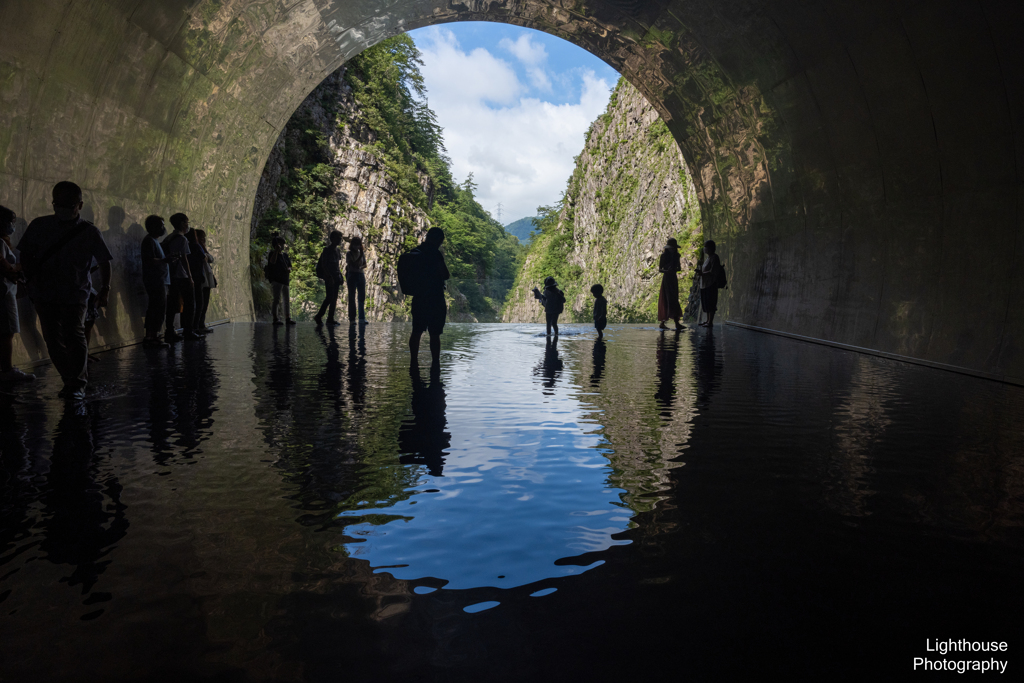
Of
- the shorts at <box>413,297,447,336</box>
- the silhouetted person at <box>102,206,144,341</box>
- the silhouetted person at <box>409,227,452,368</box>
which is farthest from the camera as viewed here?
the silhouetted person at <box>102,206,144,341</box>

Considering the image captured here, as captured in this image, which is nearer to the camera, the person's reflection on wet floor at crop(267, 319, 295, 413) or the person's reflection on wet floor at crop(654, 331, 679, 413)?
the person's reflection on wet floor at crop(267, 319, 295, 413)

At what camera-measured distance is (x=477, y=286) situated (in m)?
73.6

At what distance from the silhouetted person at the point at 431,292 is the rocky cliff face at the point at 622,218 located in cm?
2097

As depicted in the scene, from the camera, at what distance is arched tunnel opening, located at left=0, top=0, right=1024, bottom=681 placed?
196 cm

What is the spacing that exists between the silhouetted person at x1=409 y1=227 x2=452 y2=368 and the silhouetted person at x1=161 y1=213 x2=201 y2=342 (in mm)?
4773

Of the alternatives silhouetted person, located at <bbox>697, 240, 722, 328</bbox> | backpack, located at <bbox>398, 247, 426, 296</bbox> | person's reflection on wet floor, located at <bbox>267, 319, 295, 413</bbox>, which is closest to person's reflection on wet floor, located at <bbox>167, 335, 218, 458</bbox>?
person's reflection on wet floor, located at <bbox>267, 319, 295, 413</bbox>

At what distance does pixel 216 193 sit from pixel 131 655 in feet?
47.6

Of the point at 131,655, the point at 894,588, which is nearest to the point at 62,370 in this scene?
the point at 131,655

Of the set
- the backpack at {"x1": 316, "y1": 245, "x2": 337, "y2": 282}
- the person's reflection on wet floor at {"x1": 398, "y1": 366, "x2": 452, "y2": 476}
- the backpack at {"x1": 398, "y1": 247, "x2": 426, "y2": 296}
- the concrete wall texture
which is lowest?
the person's reflection on wet floor at {"x1": 398, "y1": 366, "x2": 452, "y2": 476}

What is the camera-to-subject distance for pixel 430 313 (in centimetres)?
793

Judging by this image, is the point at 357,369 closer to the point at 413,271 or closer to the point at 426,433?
the point at 413,271

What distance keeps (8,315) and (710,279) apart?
1383 cm

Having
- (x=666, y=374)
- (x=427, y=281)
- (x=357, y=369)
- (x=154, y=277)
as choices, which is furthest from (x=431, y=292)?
(x=154, y=277)

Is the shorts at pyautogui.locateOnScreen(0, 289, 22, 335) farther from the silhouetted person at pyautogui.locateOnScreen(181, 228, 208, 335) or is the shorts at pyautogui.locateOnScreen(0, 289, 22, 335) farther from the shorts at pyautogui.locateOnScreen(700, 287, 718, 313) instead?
the shorts at pyautogui.locateOnScreen(700, 287, 718, 313)
